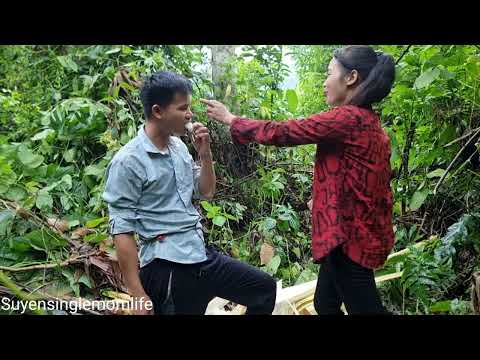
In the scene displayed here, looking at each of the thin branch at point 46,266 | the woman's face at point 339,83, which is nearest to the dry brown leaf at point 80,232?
the thin branch at point 46,266

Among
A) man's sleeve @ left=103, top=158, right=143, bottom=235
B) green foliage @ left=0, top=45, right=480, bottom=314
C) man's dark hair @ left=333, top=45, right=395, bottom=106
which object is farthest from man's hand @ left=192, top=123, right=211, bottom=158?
green foliage @ left=0, top=45, right=480, bottom=314

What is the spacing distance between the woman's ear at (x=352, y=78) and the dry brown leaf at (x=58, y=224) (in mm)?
1595

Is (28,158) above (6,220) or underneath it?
above

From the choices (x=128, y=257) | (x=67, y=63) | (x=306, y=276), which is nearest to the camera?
(x=128, y=257)

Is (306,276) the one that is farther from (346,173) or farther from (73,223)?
(73,223)

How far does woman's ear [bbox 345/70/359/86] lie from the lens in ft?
5.85

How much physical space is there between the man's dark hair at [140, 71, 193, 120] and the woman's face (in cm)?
52

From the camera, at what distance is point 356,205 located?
178 centimetres

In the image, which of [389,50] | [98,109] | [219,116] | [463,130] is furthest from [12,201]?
[463,130]

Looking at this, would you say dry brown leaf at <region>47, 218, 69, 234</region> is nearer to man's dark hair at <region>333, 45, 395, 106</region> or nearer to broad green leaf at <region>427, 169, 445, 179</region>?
man's dark hair at <region>333, 45, 395, 106</region>

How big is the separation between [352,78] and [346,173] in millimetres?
340

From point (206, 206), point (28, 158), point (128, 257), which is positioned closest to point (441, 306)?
point (206, 206)

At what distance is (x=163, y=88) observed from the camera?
178 cm

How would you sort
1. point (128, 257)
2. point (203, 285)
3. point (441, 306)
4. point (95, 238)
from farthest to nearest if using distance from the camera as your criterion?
point (95, 238), point (441, 306), point (203, 285), point (128, 257)
